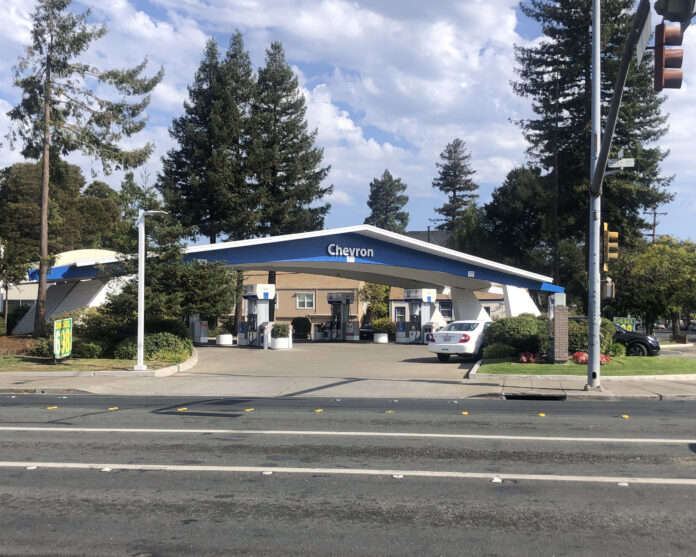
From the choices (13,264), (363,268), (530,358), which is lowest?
(530,358)

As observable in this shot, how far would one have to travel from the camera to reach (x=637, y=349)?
90.2 ft

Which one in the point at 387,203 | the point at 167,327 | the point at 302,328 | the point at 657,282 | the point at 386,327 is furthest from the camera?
the point at 387,203

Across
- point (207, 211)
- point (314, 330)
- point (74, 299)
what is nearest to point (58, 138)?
point (74, 299)

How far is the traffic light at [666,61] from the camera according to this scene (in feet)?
27.0

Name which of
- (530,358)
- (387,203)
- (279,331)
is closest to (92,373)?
(530,358)

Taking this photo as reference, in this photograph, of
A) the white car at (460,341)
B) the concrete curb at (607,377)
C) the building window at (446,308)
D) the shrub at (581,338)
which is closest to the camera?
the concrete curb at (607,377)

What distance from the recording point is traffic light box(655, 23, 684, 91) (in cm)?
823

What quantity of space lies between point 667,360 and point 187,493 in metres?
19.6

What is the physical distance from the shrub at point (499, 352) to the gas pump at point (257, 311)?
12460 millimetres

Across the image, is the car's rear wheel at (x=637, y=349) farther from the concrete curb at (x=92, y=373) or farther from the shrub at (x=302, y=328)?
the shrub at (x=302, y=328)

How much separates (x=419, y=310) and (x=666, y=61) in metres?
31.1

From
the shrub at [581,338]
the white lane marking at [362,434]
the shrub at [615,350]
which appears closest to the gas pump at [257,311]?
the shrub at [581,338]

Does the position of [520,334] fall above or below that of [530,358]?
above

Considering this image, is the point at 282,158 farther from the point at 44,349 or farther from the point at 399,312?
the point at 44,349
